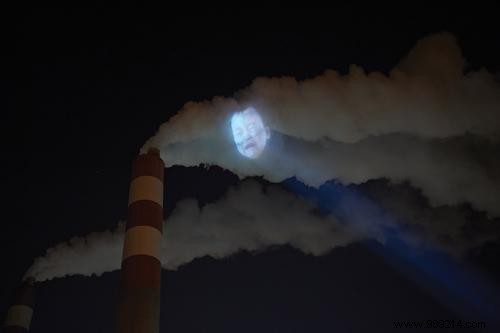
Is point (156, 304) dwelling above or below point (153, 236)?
below

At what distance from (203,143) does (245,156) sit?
150 centimetres

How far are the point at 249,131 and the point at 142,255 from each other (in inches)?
204

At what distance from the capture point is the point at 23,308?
24.9 metres

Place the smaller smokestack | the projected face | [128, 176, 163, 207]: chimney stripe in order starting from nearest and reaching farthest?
[128, 176, 163, 207]: chimney stripe
the projected face
the smaller smokestack

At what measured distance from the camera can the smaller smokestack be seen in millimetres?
24156

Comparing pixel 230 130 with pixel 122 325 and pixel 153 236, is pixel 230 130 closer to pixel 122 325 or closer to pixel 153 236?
pixel 153 236

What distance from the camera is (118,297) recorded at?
13641 mm

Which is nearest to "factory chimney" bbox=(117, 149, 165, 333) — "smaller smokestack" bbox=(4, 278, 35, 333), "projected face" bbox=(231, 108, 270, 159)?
"projected face" bbox=(231, 108, 270, 159)

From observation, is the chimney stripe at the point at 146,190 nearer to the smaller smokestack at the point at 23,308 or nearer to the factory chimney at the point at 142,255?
the factory chimney at the point at 142,255

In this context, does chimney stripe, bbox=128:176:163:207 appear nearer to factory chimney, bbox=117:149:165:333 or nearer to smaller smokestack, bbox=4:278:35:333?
factory chimney, bbox=117:149:165:333

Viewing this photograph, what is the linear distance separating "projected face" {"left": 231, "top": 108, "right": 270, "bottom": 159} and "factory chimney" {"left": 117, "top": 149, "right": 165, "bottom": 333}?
270 centimetres

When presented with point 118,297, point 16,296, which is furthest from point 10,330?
point 118,297

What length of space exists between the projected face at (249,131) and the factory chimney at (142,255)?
270 cm

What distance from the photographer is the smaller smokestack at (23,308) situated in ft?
79.3
